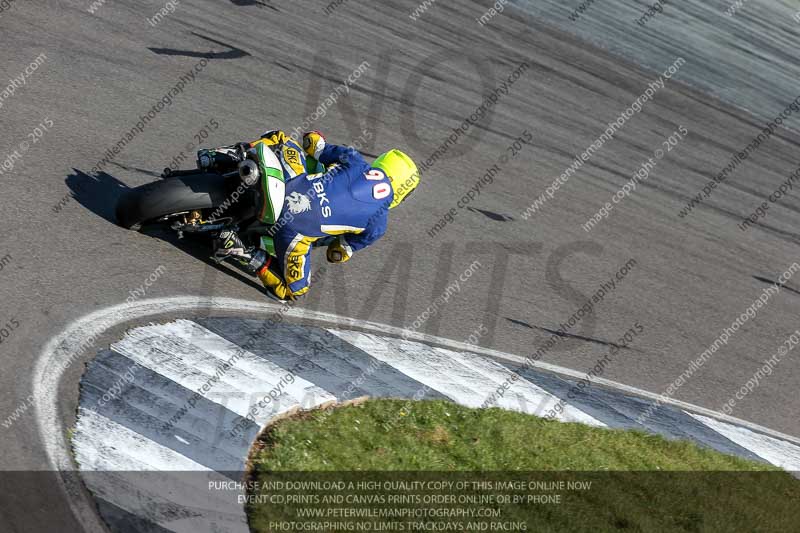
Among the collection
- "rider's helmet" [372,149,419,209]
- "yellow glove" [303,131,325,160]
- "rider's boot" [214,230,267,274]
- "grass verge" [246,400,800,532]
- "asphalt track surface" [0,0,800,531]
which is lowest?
"asphalt track surface" [0,0,800,531]

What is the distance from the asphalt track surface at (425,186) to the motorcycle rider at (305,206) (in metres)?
0.31

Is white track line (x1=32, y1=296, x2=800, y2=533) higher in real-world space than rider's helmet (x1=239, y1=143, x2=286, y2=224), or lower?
lower

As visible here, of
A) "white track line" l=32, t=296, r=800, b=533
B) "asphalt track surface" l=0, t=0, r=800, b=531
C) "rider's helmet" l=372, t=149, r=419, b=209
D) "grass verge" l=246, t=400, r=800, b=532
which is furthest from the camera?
"rider's helmet" l=372, t=149, r=419, b=209

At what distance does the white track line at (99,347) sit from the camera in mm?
5500

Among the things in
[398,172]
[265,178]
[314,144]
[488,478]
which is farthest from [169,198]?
[488,478]

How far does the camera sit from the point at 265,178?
7570 mm

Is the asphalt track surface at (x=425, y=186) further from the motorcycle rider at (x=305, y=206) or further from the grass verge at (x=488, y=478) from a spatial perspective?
the grass verge at (x=488, y=478)

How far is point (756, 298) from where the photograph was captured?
1182cm

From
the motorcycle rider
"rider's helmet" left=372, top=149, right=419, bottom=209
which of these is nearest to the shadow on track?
the motorcycle rider

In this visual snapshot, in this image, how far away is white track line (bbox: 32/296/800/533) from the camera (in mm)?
5500

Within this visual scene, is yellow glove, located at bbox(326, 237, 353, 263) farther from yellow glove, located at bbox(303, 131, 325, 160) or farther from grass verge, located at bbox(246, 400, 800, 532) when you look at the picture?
grass verge, located at bbox(246, 400, 800, 532)

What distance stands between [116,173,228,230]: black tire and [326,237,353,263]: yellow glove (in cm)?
124

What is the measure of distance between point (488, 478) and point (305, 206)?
2.85m

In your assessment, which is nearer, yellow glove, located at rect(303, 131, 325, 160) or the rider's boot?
the rider's boot
